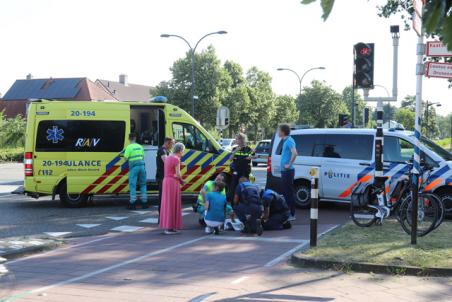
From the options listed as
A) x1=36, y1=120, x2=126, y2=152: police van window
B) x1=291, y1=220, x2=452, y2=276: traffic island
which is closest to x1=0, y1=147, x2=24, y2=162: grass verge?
x1=36, y1=120, x2=126, y2=152: police van window

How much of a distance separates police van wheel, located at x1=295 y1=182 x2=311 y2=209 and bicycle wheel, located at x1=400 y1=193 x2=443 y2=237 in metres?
4.09

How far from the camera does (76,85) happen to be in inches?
3324

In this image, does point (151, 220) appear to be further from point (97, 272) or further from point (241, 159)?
point (97, 272)

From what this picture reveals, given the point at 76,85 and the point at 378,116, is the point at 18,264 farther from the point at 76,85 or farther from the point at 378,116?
the point at 76,85

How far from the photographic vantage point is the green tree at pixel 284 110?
82625 millimetres

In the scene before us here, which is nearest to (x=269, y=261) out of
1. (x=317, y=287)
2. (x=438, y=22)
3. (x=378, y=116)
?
(x=317, y=287)

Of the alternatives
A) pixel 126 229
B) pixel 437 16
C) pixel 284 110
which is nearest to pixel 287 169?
pixel 126 229

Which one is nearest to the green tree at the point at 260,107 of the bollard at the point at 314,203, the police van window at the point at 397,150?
the police van window at the point at 397,150

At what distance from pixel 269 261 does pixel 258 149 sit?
88.9ft

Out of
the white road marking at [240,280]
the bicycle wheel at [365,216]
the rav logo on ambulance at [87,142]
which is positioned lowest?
the white road marking at [240,280]

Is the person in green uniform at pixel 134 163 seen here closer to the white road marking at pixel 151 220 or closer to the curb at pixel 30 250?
the white road marking at pixel 151 220

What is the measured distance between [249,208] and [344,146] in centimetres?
386

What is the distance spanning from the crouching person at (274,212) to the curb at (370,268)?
8.66 ft

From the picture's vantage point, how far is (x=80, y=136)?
13.1 m
